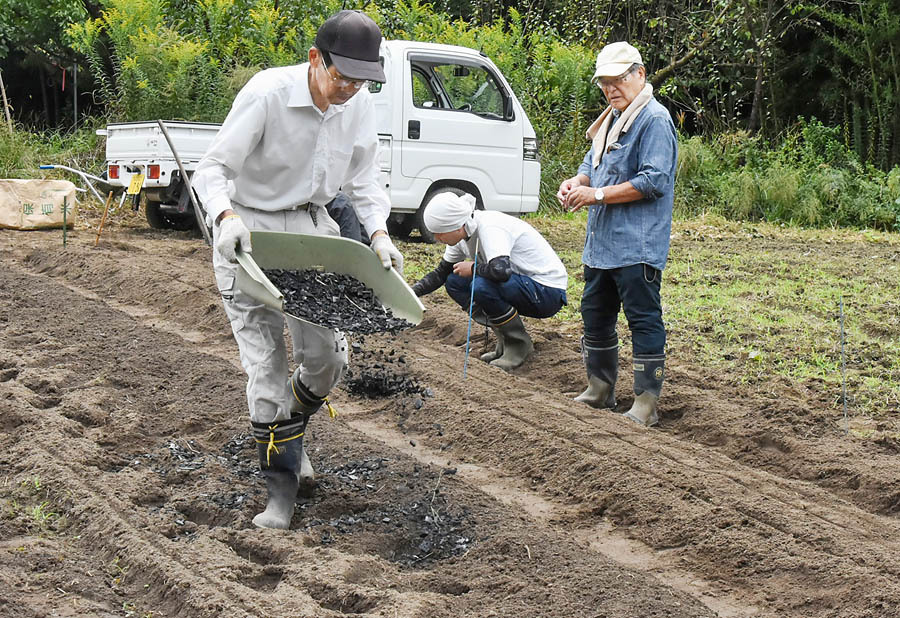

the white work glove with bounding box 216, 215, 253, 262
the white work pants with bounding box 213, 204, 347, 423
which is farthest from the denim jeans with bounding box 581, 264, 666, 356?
the white work glove with bounding box 216, 215, 253, 262

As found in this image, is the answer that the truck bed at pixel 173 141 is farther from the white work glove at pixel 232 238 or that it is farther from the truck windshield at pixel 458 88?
the white work glove at pixel 232 238

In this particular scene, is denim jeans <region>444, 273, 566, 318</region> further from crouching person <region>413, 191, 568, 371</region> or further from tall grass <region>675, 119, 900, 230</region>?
tall grass <region>675, 119, 900, 230</region>

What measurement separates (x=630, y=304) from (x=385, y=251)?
5.94ft

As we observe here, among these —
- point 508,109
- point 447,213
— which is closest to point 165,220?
point 508,109

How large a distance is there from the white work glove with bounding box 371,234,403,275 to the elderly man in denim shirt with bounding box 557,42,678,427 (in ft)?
4.89

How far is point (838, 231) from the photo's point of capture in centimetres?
1384

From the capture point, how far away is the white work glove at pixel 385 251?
388cm

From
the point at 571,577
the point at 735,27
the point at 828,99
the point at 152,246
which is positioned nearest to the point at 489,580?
the point at 571,577

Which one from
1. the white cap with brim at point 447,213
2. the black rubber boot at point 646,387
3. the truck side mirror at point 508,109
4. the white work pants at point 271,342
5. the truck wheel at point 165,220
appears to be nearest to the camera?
the white work pants at point 271,342

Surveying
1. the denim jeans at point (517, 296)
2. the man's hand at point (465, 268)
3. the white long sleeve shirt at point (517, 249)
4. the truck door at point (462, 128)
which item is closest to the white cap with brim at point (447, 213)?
the white long sleeve shirt at point (517, 249)

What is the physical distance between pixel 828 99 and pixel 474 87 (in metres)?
8.95

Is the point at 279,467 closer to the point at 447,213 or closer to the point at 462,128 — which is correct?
the point at 447,213

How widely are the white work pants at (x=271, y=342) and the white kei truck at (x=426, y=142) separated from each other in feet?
22.7

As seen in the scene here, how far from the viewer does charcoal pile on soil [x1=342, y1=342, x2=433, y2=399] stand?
588 cm
